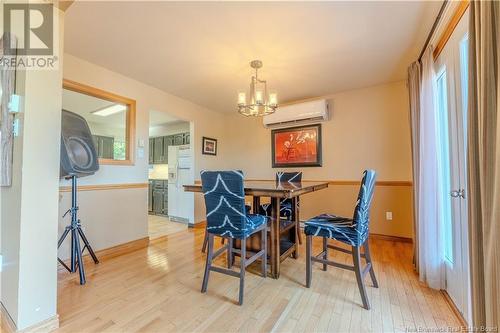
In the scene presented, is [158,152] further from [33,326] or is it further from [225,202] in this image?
[33,326]

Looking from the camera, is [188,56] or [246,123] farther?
[246,123]

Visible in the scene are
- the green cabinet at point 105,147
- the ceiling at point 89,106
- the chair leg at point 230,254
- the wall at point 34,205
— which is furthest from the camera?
the green cabinet at point 105,147

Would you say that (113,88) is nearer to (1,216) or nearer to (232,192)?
(1,216)

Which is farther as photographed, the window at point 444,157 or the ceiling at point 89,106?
the ceiling at point 89,106

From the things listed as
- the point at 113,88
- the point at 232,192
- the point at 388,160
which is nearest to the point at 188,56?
the point at 113,88

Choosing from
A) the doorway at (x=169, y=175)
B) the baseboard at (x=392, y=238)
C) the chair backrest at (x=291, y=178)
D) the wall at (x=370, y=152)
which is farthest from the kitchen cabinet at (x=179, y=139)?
the baseboard at (x=392, y=238)

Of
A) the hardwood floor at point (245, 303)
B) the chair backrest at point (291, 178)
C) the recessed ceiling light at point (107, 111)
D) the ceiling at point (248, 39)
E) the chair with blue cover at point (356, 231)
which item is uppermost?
the ceiling at point (248, 39)

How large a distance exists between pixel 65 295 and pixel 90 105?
2.98m

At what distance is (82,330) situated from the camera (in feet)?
4.62

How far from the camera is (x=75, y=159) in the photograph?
1998mm

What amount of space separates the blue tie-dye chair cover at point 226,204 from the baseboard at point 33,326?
1128 mm

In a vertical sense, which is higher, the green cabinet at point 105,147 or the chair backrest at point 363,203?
the green cabinet at point 105,147

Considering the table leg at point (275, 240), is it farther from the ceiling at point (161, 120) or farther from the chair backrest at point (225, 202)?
the ceiling at point (161, 120)

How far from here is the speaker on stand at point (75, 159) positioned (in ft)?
6.37
